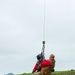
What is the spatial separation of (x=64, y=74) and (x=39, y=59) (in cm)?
1549

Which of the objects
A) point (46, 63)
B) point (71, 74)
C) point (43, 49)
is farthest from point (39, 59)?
point (71, 74)

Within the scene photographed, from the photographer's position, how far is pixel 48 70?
40.3ft

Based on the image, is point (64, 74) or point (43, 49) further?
point (64, 74)

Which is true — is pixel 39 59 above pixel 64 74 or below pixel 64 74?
above

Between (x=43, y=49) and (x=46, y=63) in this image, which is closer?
(x=46, y=63)

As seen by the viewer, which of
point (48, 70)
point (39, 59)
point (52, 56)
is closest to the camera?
point (48, 70)

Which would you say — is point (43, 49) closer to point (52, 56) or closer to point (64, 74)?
point (52, 56)

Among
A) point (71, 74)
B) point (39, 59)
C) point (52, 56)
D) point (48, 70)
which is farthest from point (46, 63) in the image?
point (71, 74)

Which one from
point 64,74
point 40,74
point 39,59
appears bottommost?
point 64,74

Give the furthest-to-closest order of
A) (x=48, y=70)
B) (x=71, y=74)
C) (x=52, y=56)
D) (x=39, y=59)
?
(x=71, y=74), (x=39, y=59), (x=52, y=56), (x=48, y=70)

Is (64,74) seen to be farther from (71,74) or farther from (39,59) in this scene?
(39,59)

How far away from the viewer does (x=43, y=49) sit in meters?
18.8

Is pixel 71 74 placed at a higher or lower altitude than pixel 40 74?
lower

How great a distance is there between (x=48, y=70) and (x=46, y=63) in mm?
265
